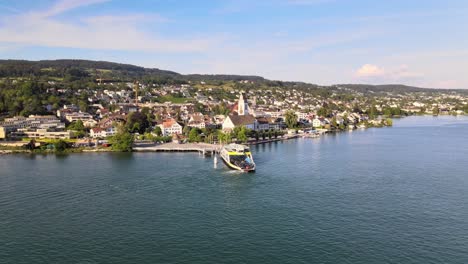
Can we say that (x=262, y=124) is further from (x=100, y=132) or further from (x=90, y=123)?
(x=90, y=123)

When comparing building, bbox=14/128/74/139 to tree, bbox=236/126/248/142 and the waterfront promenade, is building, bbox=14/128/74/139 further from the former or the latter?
tree, bbox=236/126/248/142

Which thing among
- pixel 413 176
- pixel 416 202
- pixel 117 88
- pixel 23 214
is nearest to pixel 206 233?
pixel 23 214

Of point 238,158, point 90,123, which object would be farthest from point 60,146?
point 238,158

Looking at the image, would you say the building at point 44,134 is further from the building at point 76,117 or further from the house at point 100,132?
the building at point 76,117

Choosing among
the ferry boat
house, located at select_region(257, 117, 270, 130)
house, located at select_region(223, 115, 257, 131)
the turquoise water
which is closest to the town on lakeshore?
house, located at select_region(223, 115, 257, 131)

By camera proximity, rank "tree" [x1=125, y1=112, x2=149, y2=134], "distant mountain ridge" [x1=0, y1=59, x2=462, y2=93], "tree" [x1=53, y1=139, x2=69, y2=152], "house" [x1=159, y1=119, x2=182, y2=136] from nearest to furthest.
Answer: "tree" [x1=53, y1=139, x2=69, y2=152]
"tree" [x1=125, y1=112, x2=149, y2=134]
"house" [x1=159, y1=119, x2=182, y2=136]
"distant mountain ridge" [x1=0, y1=59, x2=462, y2=93]

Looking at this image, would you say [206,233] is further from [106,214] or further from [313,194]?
[313,194]
